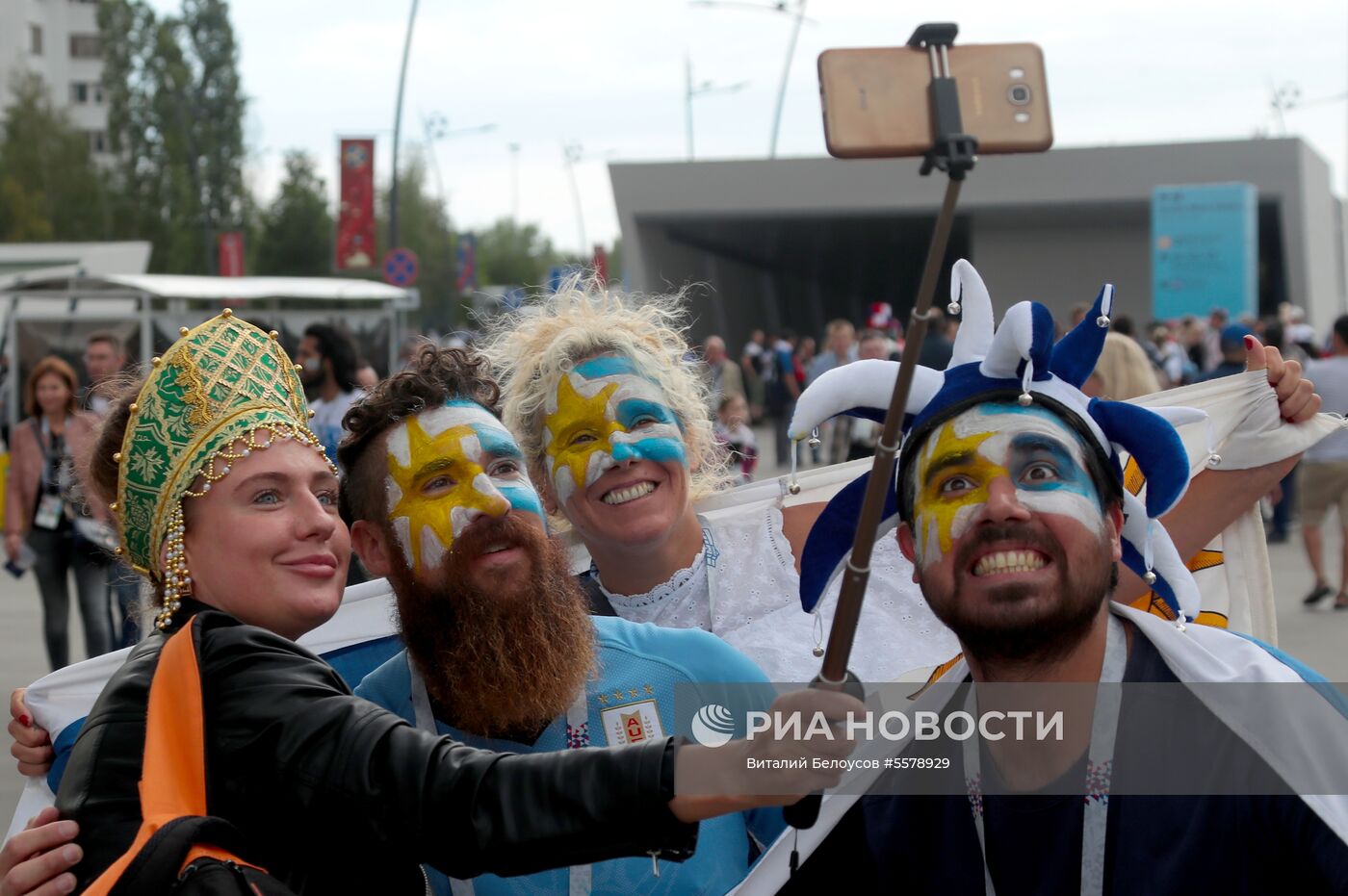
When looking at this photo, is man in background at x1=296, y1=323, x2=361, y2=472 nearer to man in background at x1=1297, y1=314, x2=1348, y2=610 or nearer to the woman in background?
the woman in background

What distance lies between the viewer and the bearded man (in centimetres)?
260

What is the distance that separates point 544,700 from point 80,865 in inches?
33.8

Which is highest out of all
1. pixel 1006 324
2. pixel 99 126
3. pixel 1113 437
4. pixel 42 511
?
pixel 99 126

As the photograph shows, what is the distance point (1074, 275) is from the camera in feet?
106

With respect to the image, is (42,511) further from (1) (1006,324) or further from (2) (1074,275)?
(2) (1074,275)

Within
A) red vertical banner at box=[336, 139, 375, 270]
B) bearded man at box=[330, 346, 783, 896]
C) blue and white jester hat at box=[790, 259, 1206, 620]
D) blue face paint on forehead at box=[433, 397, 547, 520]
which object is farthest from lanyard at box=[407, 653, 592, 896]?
red vertical banner at box=[336, 139, 375, 270]

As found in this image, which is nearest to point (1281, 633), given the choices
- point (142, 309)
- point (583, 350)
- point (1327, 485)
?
point (1327, 485)

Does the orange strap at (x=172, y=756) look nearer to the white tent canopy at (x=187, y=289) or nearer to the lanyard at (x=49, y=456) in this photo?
the lanyard at (x=49, y=456)

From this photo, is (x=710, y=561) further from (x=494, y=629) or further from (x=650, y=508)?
(x=494, y=629)

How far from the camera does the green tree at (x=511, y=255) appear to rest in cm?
8200

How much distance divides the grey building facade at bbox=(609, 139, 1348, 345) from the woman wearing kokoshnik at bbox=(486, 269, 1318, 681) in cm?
2284

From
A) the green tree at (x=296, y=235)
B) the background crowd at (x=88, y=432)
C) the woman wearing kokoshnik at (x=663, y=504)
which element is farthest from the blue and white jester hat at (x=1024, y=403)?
the green tree at (x=296, y=235)

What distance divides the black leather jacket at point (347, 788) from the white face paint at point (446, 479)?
2.46 ft

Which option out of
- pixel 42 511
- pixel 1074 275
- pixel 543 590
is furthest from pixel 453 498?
pixel 1074 275
